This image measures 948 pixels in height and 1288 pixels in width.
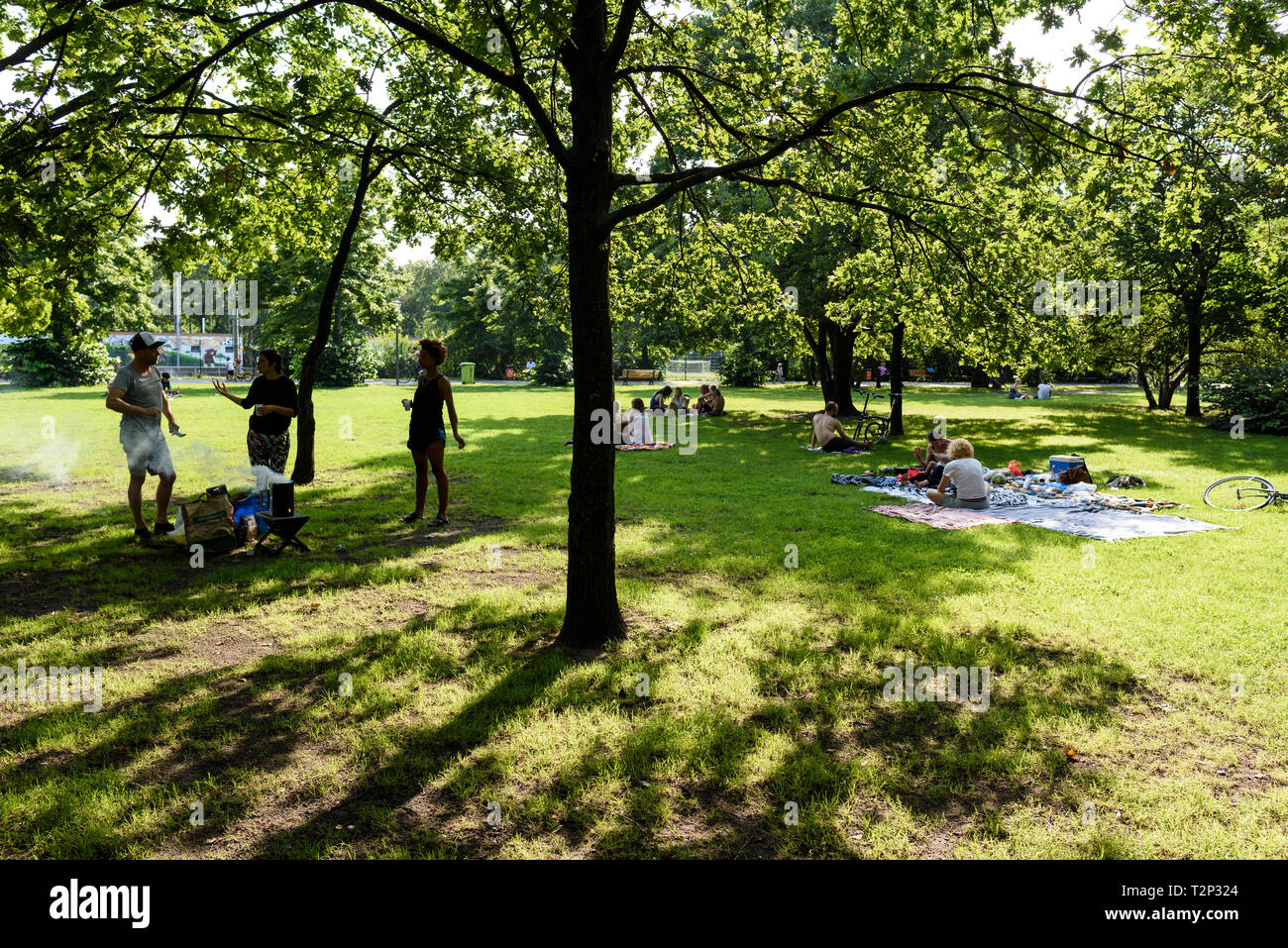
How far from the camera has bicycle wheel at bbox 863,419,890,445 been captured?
20.1 metres

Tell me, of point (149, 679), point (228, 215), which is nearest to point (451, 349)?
point (228, 215)

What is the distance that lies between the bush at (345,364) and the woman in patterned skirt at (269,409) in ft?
109

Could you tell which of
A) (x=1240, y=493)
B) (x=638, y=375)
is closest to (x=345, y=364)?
(x=638, y=375)

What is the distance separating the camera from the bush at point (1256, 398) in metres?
22.7

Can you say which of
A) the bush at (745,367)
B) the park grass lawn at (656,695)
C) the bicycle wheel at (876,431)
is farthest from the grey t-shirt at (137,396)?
the bush at (745,367)

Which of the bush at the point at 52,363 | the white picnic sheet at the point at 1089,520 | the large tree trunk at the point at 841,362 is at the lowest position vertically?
the white picnic sheet at the point at 1089,520

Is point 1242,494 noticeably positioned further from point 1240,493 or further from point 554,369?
point 554,369

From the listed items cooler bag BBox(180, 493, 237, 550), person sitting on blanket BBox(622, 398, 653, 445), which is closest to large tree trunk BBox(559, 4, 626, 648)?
cooler bag BBox(180, 493, 237, 550)

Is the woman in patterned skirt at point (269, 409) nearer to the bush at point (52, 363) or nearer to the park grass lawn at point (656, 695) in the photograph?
the park grass lawn at point (656, 695)

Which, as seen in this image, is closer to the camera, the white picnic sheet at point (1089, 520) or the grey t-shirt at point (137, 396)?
the grey t-shirt at point (137, 396)

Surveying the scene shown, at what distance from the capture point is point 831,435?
18.4m

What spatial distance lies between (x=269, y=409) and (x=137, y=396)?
1.42 meters

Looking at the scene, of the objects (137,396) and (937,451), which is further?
(937,451)

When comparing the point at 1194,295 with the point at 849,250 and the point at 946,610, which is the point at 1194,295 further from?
the point at 946,610
